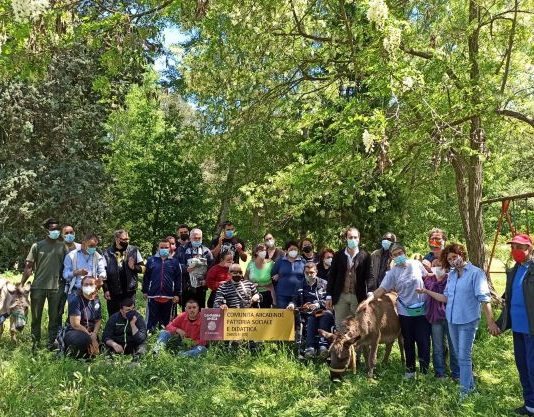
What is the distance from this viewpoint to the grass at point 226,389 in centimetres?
628

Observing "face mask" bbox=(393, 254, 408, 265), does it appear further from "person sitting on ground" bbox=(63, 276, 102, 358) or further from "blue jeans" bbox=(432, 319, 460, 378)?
"person sitting on ground" bbox=(63, 276, 102, 358)

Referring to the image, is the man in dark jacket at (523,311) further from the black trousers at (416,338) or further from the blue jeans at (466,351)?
the black trousers at (416,338)

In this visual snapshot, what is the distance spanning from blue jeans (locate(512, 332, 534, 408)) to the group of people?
0.01 metres

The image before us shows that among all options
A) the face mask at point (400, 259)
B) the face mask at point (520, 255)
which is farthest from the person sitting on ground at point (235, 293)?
the face mask at point (520, 255)

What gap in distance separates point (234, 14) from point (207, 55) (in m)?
1.76

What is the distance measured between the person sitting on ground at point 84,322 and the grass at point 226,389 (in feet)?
1.15

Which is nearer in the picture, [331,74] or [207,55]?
[207,55]

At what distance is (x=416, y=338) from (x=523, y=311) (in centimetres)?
175

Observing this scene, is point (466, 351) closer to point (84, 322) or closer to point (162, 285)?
point (162, 285)

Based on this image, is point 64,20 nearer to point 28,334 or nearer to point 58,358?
point 58,358

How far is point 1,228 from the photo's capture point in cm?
2188

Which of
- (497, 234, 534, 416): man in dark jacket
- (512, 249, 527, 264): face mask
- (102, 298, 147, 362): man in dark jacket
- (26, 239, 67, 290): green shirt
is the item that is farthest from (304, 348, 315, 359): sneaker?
(26, 239, 67, 290): green shirt

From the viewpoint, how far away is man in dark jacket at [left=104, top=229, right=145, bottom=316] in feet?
30.9

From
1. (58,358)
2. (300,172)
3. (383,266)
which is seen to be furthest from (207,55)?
(58,358)
